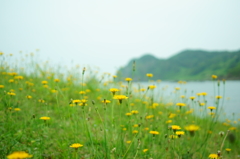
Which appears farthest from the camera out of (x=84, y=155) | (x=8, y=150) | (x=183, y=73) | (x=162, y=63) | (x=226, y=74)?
(x=162, y=63)

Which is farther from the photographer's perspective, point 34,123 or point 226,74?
point 226,74

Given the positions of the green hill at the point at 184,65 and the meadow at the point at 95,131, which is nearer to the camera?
the meadow at the point at 95,131

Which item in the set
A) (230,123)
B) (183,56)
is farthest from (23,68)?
A: (183,56)

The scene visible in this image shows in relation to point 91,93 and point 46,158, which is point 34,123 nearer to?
point 46,158

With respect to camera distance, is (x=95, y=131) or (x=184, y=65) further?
(x=184, y=65)

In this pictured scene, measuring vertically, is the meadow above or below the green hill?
below

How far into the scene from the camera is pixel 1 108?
2547 mm

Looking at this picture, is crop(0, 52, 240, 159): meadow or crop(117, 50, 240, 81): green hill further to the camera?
crop(117, 50, 240, 81): green hill

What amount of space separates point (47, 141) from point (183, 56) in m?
125

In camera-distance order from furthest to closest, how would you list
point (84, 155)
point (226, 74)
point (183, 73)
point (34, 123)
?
point (183, 73), point (226, 74), point (34, 123), point (84, 155)

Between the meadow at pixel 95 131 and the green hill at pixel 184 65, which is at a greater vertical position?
the green hill at pixel 184 65

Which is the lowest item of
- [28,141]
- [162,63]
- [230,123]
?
[230,123]

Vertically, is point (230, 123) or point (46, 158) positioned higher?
point (46, 158)

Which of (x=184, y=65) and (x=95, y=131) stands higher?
(x=184, y=65)
